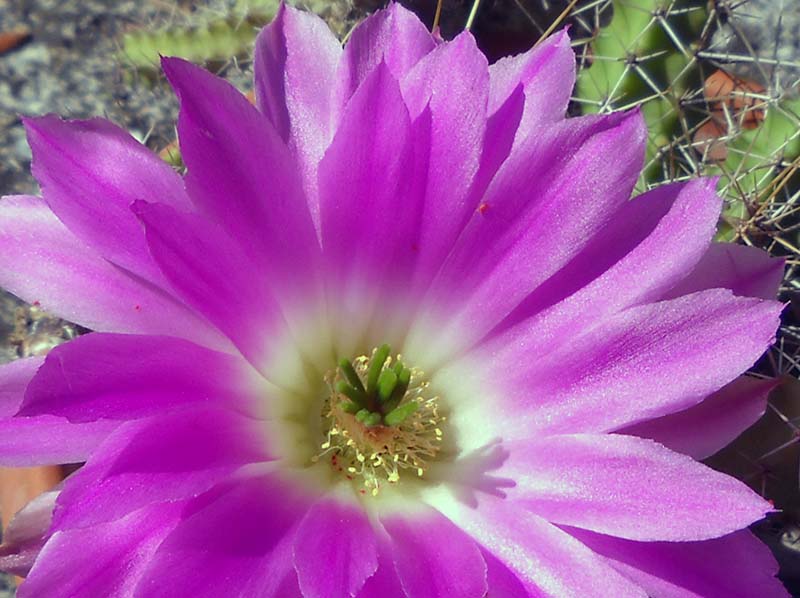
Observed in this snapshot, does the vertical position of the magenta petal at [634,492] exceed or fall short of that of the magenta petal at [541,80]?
it falls short

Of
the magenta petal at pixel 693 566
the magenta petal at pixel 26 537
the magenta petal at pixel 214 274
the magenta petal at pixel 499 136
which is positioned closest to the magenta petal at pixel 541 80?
the magenta petal at pixel 499 136

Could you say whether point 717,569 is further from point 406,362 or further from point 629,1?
point 629,1

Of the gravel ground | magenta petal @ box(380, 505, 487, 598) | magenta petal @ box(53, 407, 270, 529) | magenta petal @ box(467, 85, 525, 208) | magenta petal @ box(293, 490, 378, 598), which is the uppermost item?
the gravel ground

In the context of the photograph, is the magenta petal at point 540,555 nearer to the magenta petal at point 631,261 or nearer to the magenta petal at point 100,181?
the magenta petal at point 631,261

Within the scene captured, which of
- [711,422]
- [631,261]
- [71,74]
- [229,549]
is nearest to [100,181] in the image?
[229,549]

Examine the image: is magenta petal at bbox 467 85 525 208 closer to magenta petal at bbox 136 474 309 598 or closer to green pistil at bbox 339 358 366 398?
green pistil at bbox 339 358 366 398

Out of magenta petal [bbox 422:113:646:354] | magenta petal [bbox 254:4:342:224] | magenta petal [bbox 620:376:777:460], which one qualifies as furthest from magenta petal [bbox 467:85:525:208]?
magenta petal [bbox 620:376:777:460]

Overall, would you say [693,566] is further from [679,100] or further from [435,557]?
[679,100]
